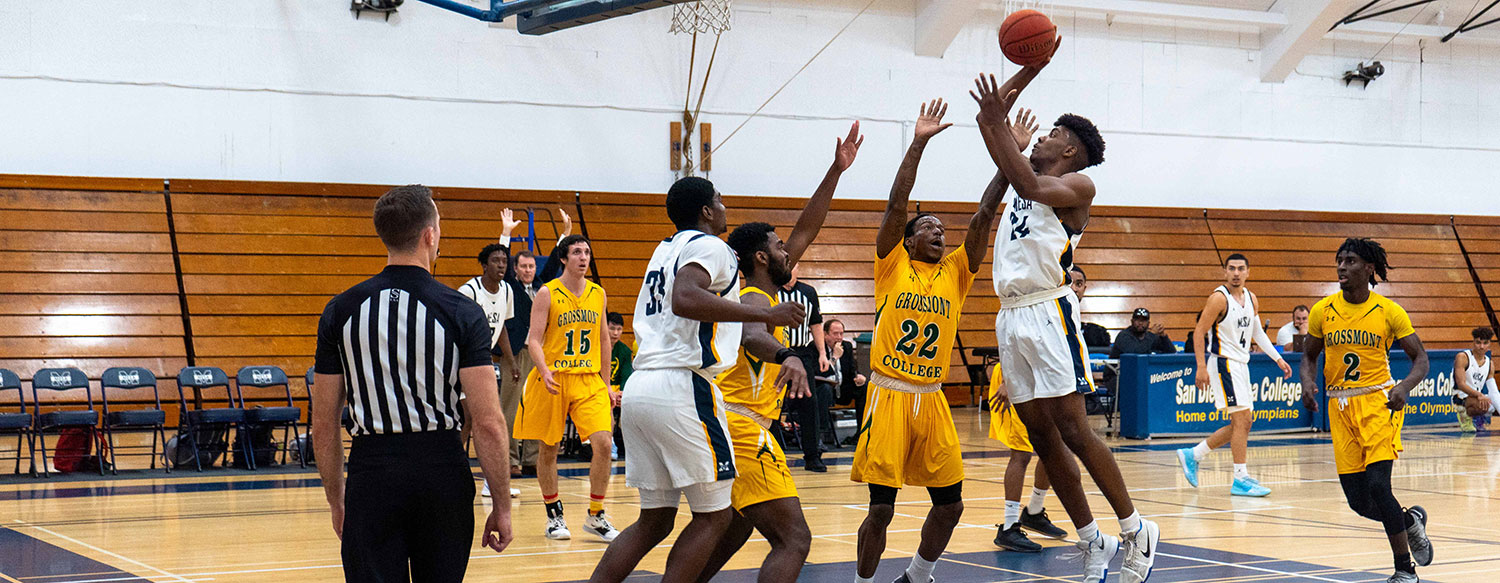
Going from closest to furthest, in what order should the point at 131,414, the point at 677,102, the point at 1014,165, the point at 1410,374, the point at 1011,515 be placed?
the point at 1014,165 < the point at 1410,374 < the point at 1011,515 < the point at 131,414 < the point at 677,102

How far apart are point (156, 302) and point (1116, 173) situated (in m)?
12.7

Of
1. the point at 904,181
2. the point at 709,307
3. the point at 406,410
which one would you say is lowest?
the point at 406,410

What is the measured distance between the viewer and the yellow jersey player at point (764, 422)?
4.47 metres

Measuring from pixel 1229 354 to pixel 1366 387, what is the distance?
160 inches

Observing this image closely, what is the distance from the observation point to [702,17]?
55.4 feet

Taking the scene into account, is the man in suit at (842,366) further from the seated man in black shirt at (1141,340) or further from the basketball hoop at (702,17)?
the basketball hoop at (702,17)

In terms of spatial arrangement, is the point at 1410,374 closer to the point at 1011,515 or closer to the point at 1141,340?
the point at 1011,515

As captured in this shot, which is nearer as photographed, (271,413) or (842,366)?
(271,413)

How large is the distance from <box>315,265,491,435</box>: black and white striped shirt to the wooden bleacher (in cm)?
1145

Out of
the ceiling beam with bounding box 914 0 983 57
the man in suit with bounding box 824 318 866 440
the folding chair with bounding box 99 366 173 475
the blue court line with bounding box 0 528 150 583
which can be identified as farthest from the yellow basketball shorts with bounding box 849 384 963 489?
the ceiling beam with bounding box 914 0 983 57

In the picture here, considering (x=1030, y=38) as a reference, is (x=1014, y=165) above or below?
below

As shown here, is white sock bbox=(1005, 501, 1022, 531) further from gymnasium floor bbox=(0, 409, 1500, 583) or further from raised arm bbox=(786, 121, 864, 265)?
raised arm bbox=(786, 121, 864, 265)

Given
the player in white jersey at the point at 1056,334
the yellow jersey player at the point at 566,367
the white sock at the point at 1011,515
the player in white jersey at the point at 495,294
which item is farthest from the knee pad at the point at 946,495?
the player in white jersey at the point at 495,294

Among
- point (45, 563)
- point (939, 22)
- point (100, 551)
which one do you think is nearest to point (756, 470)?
point (45, 563)
